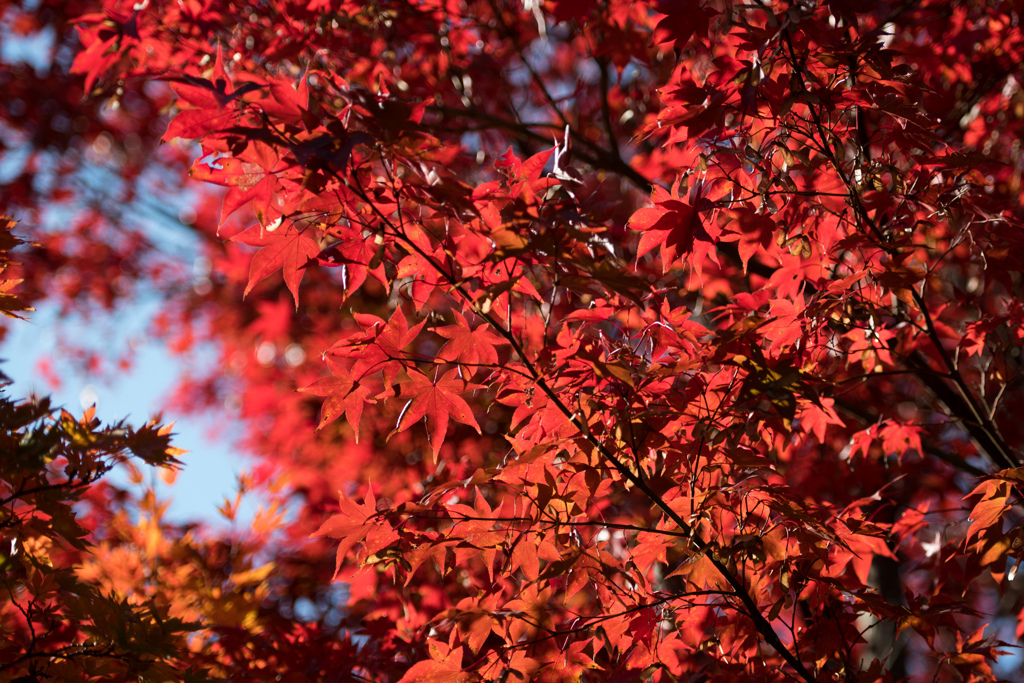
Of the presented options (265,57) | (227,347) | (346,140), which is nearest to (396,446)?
(265,57)

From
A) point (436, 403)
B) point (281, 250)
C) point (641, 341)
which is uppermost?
point (281, 250)

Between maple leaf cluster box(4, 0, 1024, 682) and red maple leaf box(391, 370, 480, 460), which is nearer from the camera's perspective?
maple leaf cluster box(4, 0, 1024, 682)

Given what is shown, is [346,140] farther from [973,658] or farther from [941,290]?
[941,290]

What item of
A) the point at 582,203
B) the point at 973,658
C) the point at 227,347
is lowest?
the point at 973,658

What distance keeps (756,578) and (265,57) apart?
2.75m

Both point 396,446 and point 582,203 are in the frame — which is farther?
point 396,446

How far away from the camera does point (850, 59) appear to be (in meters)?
1.50

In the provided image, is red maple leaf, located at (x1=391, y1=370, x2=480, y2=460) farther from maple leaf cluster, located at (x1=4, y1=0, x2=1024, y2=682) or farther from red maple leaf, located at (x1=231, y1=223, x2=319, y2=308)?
red maple leaf, located at (x1=231, y1=223, x2=319, y2=308)

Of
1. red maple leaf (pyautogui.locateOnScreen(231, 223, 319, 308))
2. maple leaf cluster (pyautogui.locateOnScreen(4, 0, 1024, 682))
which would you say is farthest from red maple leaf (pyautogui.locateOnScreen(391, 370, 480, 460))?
red maple leaf (pyautogui.locateOnScreen(231, 223, 319, 308))

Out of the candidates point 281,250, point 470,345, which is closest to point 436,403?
point 470,345

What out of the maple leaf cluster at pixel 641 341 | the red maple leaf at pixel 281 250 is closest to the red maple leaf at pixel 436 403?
the maple leaf cluster at pixel 641 341

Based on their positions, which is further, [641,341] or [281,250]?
[641,341]

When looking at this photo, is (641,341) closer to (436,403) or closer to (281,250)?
(436,403)

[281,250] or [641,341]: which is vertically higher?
[281,250]
